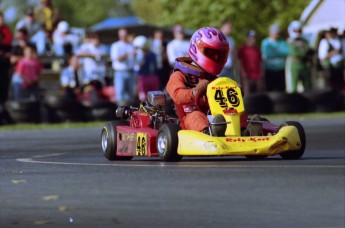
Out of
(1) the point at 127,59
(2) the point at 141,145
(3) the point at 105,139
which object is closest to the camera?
(2) the point at 141,145

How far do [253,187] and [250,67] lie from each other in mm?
14246

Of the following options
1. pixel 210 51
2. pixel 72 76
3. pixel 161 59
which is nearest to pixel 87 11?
pixel 161 59

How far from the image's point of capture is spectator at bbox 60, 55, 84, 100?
73.6 feet

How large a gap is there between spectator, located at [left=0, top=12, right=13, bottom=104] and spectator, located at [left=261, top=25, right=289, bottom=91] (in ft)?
14.5

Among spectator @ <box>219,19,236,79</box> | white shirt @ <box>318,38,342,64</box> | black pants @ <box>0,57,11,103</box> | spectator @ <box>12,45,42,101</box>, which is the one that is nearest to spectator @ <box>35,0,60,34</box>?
spectator @ <box>12,45,42,101</box>

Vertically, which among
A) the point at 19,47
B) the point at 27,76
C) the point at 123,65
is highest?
the point at 19,47

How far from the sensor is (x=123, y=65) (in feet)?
70.5

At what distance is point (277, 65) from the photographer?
2292 centimetres

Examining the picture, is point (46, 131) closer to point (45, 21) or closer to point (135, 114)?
point (45, 21)

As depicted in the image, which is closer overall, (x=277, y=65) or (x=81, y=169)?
(x=81, y=169)

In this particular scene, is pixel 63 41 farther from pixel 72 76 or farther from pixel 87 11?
pixel 87 11

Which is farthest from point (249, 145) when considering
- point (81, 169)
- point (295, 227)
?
point (295, 227)

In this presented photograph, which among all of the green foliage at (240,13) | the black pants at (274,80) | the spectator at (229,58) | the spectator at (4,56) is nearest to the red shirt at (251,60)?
the black pants at (274,80)

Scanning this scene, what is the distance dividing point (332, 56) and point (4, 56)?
6.07 metres
